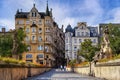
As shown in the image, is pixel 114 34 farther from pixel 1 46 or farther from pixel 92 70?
pixel 92 70

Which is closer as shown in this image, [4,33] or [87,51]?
[87,51]

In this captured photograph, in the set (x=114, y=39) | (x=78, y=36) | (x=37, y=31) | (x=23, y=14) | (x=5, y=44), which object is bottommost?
(x=5, y=44)

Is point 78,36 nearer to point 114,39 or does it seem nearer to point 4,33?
point 4,33

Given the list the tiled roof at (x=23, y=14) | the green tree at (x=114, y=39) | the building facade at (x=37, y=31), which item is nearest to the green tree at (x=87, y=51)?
the green tree at (x=114, y=39)

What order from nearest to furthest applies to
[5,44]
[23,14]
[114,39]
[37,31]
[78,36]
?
[114,39], [5,44], [37,31], [23,14], [78,36]

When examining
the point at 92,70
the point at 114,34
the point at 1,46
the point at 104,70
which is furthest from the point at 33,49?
the point at 104,70

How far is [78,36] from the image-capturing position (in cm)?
12531

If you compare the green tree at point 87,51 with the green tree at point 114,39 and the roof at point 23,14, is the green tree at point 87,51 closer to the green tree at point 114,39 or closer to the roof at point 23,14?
the green tree at point 114,39

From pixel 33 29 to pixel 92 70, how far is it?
273 ft

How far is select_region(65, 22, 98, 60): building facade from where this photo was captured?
12395 centimetres

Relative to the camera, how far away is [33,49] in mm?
118250

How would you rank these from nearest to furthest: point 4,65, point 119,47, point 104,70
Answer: point 4,65 < point 104,70 < point 119,47

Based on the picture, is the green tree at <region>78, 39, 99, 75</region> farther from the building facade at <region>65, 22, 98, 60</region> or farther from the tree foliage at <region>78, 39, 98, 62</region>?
the building facade at <region>65, 22, 98, 60</region>

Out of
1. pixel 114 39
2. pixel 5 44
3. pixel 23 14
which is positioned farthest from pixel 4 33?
pixel 114 39
